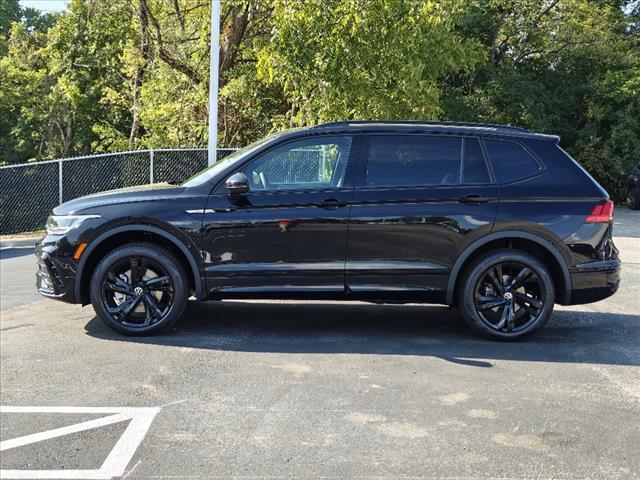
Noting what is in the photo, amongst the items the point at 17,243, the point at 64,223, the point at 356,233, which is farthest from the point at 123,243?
the point at 17,243

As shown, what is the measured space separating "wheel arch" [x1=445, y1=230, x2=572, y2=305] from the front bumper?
3.12 m

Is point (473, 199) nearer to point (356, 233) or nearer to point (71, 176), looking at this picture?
point (356, 233)

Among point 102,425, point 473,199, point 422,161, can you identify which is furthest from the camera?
point 422,161

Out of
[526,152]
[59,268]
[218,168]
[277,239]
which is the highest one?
[526,152]

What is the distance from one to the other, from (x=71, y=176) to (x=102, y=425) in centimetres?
1204

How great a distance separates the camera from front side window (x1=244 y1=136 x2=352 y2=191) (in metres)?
5.63

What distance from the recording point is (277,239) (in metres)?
5.52

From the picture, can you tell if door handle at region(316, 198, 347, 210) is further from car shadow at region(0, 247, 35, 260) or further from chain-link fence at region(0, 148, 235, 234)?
chain-link fence at region(0, 148, 235, 234)

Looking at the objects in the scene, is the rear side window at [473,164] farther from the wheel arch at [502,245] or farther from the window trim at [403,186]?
the wheel arch at [502,245]

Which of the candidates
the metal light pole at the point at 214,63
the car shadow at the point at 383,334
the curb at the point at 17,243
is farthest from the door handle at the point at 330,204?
the curb at the point at 17,243

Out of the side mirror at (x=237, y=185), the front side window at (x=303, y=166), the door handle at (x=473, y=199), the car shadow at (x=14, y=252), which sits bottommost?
the car shadow at (x=14, y=252)

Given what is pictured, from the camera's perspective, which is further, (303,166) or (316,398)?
(303,166)

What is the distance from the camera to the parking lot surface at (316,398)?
3.42 m

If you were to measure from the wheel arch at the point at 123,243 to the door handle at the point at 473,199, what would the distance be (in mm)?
2259
